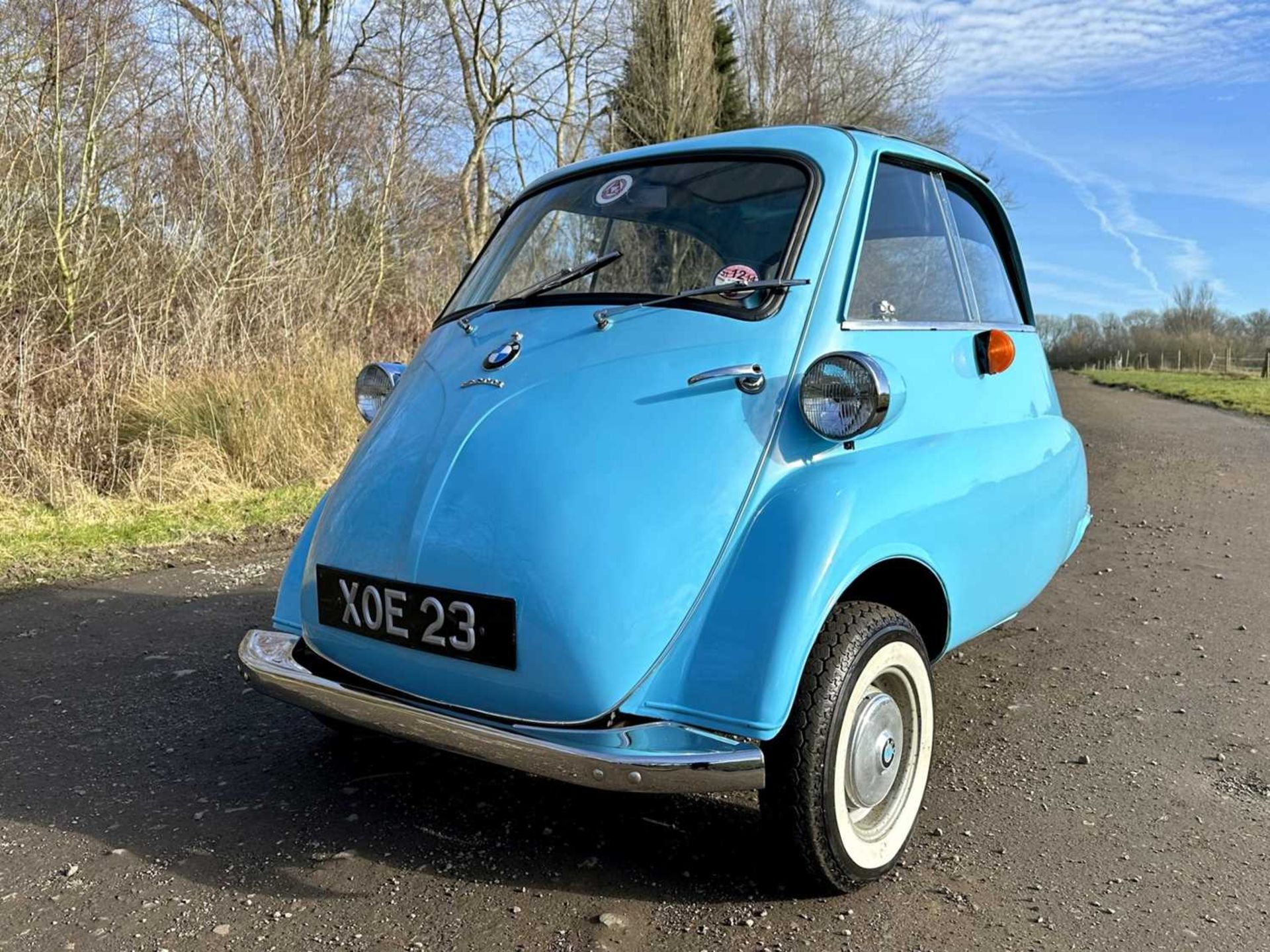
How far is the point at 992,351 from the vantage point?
3.15 metres

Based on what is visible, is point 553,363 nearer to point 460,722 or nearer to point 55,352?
point 460,722

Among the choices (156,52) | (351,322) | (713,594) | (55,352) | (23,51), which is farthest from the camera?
(351,322)

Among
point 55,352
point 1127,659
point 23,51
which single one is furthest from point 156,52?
point 1127,659

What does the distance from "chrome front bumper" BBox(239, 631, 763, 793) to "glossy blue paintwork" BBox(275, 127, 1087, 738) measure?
0.18 ft

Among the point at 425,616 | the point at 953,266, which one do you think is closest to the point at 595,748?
the point at 425,616

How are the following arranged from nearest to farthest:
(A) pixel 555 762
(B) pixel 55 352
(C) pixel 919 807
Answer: (A) pixel 555 762, (C) pixel 919 807, (B) pixel 55 352

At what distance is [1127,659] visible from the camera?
416 centimetres

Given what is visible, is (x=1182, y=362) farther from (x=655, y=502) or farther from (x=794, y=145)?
(x=655, y=502)

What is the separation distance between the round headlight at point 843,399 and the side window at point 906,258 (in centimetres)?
32

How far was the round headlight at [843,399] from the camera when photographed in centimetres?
235

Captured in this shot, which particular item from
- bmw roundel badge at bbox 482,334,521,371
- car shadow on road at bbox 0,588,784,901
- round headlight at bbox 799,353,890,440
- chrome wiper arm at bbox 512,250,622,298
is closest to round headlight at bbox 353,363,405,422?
chrome wiper arm at bbox 512,250,622,298

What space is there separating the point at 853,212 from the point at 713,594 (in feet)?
4.13

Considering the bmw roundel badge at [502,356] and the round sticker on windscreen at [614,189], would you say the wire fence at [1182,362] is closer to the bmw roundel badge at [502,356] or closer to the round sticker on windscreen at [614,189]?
the round sticker on windscreen at [614,189]

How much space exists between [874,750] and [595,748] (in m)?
0.78
